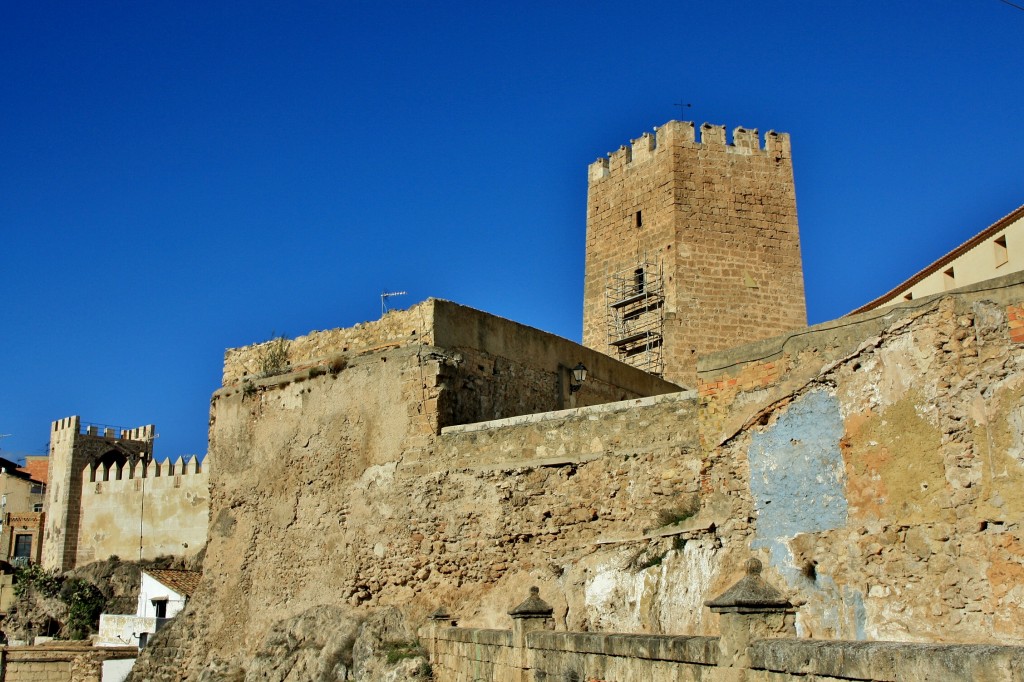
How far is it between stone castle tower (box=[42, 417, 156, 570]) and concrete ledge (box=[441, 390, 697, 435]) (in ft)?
80.9

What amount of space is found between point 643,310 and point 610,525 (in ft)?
45.4

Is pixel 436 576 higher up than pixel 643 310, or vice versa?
pixel 643 310

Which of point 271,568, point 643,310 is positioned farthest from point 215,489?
point 643,310

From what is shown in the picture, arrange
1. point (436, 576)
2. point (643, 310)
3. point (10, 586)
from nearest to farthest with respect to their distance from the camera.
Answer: point (436, 576), point (643, 310), point (10, 586)

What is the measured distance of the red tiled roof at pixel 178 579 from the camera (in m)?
26.4

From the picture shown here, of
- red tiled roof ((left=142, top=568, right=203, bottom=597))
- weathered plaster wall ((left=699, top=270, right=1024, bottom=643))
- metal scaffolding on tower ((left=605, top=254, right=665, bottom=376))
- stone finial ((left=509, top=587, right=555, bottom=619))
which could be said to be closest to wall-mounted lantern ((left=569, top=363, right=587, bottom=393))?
weathered plaster wall ((left=699, top=270, right=1024, bottom=643))

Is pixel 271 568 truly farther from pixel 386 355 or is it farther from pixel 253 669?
pixel 386 355

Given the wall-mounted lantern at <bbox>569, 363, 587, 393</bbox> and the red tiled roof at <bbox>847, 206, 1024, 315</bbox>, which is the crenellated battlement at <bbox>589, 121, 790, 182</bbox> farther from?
the wall-mounted lantern at <bbox>569, 363, 587, 393</bbox>

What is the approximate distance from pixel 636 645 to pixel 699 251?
1724 centimetres

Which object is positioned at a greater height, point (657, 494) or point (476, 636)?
point (657, 494)

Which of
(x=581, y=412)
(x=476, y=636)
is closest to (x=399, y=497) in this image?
(x=581, y=412)

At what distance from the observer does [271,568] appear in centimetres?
1451

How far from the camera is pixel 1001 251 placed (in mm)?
18828

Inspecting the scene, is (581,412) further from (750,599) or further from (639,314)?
(639,314)
